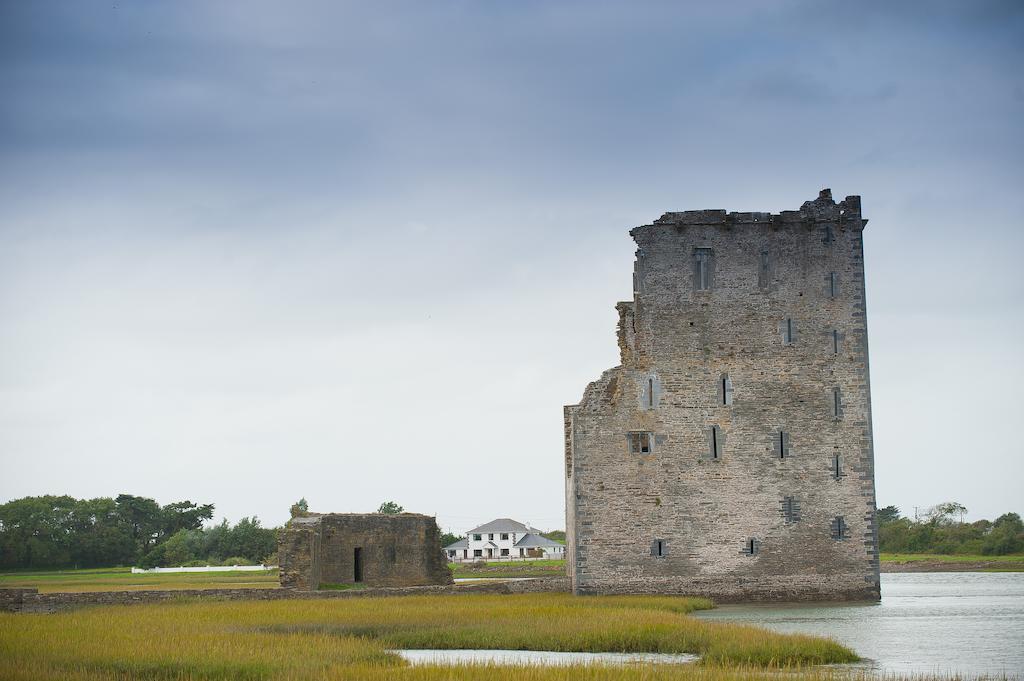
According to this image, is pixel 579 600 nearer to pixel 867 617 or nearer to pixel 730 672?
pixel 867 617

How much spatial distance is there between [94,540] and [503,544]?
48739 mm

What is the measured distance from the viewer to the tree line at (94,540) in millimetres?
67562

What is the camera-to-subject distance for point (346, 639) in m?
21.3

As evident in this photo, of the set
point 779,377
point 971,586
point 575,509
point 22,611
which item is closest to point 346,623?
point 22,611

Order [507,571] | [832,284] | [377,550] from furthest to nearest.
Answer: [507,571] → [377,550] → [832,284]

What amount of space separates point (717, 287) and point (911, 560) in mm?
39152

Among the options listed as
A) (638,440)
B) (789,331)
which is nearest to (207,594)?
(638,440)

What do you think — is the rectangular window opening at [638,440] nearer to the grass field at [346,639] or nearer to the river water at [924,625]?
the river water at [924,625]

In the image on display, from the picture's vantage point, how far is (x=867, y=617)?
28.1 meters

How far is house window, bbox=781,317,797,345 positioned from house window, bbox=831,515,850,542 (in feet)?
16.2

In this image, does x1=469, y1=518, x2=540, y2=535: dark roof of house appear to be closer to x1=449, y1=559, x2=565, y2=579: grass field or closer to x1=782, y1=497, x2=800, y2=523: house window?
x1=449, y1=559, x2=565, y2=579: grass field

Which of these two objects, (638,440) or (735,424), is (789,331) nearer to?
(735,424)

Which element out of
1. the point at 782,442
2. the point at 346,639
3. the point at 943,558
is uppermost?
the point at 782,442

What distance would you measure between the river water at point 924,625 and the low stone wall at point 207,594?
6.29m
